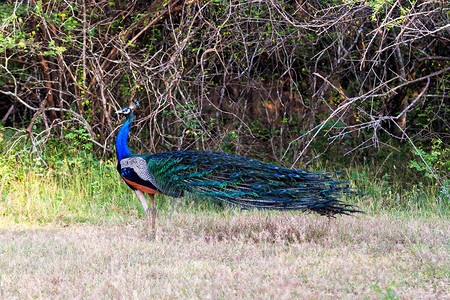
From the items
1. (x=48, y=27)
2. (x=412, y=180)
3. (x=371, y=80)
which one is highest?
(x=48, y=27)

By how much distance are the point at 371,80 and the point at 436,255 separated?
235 inches

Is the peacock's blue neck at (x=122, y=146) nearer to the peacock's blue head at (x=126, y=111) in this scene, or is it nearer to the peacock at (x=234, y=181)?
the peacock at (x=234, y=181)

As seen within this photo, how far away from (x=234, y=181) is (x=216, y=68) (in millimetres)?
3417

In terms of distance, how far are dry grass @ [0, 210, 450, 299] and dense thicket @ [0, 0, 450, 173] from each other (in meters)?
1.96

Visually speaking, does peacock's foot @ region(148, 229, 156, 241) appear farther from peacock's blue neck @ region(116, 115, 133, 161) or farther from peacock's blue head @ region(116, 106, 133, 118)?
peacock's blue head @ region(116, 106, 133, 118)

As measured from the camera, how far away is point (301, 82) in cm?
966

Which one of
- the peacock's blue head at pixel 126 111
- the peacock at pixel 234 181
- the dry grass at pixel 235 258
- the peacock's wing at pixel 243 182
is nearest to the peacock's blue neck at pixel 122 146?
the peacock at pixel 234 181

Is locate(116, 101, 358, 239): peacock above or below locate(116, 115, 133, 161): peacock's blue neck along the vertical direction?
below

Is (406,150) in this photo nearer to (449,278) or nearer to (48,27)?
(449,278)

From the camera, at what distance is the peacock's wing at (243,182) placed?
17.1 feet

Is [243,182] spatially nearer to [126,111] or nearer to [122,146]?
[122,146]

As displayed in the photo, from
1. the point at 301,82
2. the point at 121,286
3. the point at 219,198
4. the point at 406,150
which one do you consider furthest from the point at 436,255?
the point at 301,82

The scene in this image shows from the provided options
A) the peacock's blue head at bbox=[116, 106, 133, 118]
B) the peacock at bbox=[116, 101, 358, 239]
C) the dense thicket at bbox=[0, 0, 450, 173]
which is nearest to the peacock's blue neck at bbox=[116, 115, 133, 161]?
the peacock at bbox=[116, 101, 358, 239]

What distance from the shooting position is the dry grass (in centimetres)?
371
